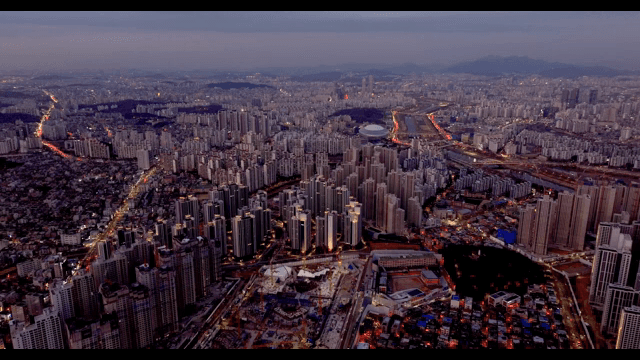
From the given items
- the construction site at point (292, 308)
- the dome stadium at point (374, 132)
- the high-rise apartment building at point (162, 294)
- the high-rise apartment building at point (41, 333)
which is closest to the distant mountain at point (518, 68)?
the dome stadium at point (374, 132)

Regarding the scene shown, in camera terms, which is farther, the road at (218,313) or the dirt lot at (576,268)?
the dirt lot at (576,268)

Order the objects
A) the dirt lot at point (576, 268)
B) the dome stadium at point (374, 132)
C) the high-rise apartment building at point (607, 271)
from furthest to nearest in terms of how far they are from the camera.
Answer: the dome stadium at point (374, 132) → the dirt lot at point (576, 268) → the high-rise apartment building at point (607, 271)

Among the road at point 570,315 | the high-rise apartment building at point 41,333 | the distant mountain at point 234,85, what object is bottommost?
the road at point 570,315

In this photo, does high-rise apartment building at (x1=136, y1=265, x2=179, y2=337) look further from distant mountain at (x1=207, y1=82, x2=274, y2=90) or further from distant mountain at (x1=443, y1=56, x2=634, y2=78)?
distant mountain at (x1=207, y1=82, x2=274, y2=90)

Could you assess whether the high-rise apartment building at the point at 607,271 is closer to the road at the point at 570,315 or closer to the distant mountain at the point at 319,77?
the road at the point at 570,315

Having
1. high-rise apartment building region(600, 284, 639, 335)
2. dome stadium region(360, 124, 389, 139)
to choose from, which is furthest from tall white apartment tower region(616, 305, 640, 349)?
dome stadium region(360, 124, 389, 139)

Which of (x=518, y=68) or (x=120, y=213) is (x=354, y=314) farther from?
(x=518, y=68)

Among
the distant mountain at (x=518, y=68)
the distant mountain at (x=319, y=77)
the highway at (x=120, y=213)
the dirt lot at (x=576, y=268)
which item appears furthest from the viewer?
the distant mountain at (x=319, y=77)

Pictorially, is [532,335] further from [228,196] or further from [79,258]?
[79,258]

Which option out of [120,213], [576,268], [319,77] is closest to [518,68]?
[319,77]
